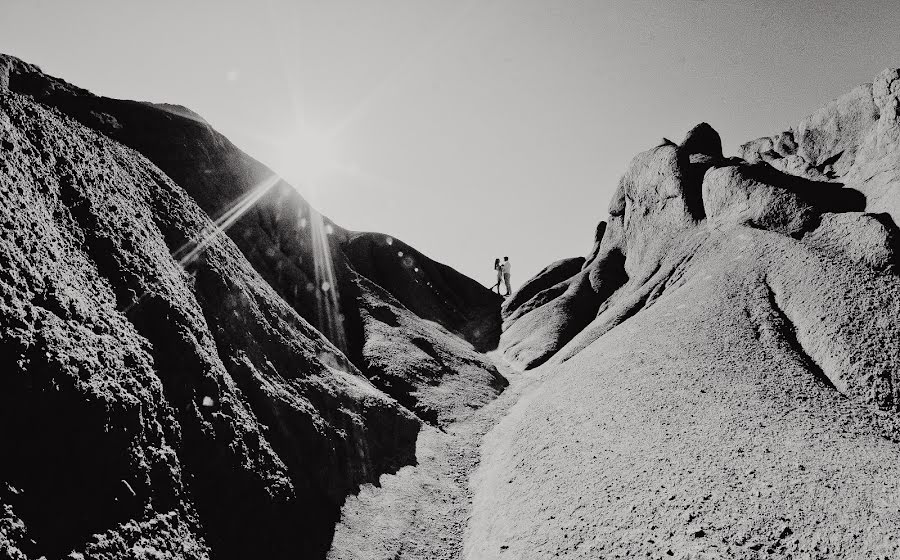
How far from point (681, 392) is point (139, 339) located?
14586 millimetres

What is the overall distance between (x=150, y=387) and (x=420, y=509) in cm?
775

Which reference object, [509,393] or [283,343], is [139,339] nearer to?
[283,343]

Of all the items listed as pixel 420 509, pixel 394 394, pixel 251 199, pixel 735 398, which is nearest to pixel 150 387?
pixel 420 509

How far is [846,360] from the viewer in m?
13.0

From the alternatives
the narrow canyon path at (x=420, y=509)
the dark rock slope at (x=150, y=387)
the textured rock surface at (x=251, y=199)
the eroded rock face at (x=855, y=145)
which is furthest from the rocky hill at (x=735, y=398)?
the textured rock surface at (x=251, y=199)

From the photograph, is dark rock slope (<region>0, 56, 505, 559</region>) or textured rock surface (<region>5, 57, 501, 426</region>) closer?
dark rock slope (<region>0, 56, 505, 559</region>)

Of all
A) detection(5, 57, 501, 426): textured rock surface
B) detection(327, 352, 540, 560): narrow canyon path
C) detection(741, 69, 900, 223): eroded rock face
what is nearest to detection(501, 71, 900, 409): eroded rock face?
detection(741, 69, 900, 223): eroded rock face

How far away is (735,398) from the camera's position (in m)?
12.7

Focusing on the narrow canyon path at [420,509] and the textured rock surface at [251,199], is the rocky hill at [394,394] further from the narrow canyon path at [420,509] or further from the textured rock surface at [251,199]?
the textured rock surface at [251,199]

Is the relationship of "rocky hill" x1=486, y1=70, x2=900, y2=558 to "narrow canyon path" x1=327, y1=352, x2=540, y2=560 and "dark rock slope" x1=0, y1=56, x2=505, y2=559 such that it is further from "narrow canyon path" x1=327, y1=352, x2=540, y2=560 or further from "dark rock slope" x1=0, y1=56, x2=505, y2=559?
"dark rock slope" x1=0, y1=56, x2=505, y2=559

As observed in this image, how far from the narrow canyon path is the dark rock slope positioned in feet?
1.71

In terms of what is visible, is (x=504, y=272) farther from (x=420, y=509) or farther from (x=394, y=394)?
(x=420, y=509)

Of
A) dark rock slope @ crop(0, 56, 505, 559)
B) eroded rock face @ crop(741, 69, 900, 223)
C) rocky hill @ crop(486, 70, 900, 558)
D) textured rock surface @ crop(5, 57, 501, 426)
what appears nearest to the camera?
dark rock slope @ crop(0, 56, 505, 559)

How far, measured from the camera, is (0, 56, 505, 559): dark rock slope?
638 cm
